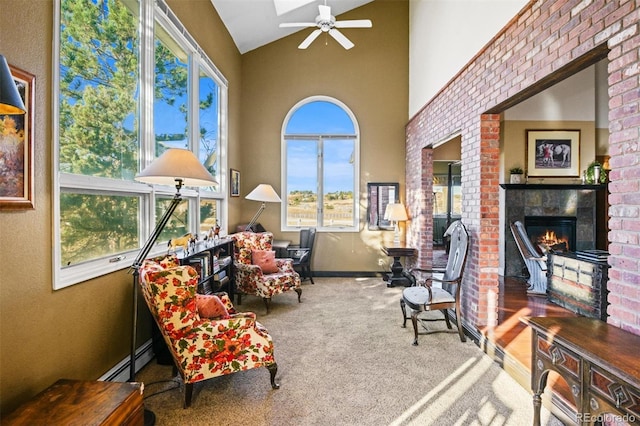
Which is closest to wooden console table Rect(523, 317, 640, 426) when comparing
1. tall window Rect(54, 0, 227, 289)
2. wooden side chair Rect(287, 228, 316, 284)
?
tall window Rect(54, 0, 227, 289)

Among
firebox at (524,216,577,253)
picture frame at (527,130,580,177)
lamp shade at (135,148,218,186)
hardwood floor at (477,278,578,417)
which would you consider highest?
picture frame at (527,130,580,177)

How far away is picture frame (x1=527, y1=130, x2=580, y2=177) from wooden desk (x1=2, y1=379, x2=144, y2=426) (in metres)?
6.53

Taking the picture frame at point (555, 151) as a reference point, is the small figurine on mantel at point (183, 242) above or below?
below

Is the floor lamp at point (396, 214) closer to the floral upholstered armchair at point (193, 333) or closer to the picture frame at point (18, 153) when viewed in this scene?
the floral upholstered armchair at point (193, 333)

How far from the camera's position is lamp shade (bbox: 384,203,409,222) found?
18.6 feet

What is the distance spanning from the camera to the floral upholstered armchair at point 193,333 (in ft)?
6.87

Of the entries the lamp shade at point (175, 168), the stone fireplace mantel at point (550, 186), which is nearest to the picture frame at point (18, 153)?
the lamp shade at point (175, 168)

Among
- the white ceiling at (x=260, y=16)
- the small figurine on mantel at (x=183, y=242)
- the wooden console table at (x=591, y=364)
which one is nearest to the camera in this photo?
the wooden console table at (x=591, y=364)

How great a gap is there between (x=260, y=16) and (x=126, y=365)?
5138mm

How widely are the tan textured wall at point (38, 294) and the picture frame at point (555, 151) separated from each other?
656 cm

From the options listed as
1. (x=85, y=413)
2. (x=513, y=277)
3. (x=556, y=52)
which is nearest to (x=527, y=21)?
(x=556, y=52)

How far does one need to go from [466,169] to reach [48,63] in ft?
12.1

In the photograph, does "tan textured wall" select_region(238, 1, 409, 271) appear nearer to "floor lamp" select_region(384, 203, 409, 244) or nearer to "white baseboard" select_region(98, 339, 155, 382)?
"floor lamp" select_region(384, 203, 409, 244)

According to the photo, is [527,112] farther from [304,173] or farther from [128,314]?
[128,314]
